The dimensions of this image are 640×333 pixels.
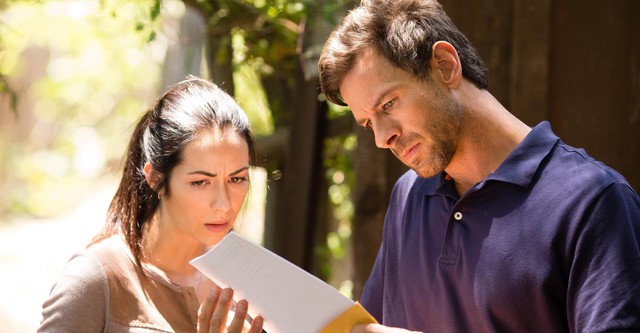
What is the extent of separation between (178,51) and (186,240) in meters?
1.45

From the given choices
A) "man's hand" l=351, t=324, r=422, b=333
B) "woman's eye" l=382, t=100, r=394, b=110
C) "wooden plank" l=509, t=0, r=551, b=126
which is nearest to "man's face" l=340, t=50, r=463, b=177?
"woman's eye" l=382, t=100, r=394, b=110

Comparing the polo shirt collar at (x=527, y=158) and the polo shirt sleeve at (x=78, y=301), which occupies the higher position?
the polo shirt collar at (x=527, y=158)

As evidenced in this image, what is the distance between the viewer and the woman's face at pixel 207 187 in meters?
2.30

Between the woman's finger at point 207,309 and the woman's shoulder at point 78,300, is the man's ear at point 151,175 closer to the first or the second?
the woman's shoulder at point 78,300

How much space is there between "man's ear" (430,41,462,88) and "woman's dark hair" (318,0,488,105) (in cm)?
2

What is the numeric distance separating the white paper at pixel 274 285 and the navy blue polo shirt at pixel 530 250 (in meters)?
0.27

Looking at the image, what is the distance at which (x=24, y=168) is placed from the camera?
10141mm

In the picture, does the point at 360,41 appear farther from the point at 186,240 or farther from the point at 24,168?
the point at 24,168

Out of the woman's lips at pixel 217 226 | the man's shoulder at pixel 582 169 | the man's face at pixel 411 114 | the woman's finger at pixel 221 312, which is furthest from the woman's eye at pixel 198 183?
the man's shoulder at pixel 582 169

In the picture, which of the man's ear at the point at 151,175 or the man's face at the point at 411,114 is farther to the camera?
the man's ear at the point at 151,175

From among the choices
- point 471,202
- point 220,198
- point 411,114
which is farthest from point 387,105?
point 220,198

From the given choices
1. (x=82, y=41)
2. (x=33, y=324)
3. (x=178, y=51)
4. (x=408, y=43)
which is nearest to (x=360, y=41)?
(x=408, y=43)

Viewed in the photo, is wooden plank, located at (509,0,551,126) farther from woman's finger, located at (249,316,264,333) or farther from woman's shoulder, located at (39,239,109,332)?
woman's shoulder, located at (39,239,109,332)

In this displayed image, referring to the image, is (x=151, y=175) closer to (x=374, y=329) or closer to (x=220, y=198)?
(x=220, y=198)
